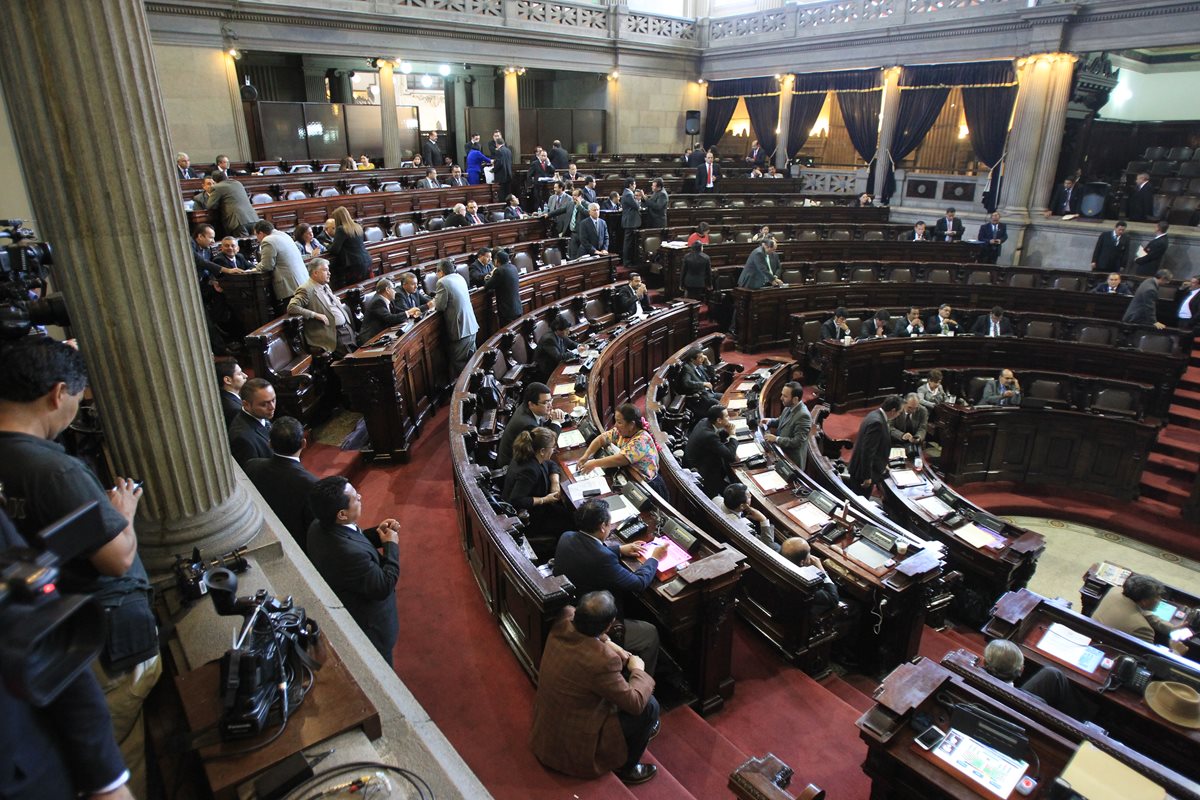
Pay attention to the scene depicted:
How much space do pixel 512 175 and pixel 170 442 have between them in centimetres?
1296

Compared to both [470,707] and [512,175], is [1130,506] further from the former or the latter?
[512,175]

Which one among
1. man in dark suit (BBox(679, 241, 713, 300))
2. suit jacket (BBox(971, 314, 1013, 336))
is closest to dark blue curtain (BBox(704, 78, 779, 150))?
man in dark suit (BBox(679, 241, 713, 300))

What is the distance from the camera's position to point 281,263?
672 cm

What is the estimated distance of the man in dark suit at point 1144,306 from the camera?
955 cm

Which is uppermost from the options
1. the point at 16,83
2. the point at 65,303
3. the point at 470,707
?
the point at 16,83

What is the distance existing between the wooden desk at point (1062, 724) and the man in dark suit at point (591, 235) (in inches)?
340

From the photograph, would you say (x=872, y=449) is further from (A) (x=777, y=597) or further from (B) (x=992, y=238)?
(B) (x=992, y=238)

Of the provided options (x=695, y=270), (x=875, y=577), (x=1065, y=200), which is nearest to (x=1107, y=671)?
(x=875, y=577)

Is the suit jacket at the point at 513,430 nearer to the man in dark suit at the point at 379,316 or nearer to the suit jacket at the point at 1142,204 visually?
the man in dark suit at the point at 379,316

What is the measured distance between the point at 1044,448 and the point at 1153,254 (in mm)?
5304

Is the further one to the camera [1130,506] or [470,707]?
[1130,506]

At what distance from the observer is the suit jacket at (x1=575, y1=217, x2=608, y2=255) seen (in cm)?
1098

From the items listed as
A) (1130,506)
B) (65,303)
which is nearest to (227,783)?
(65,303)

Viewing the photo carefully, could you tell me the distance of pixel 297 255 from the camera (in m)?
6.86
